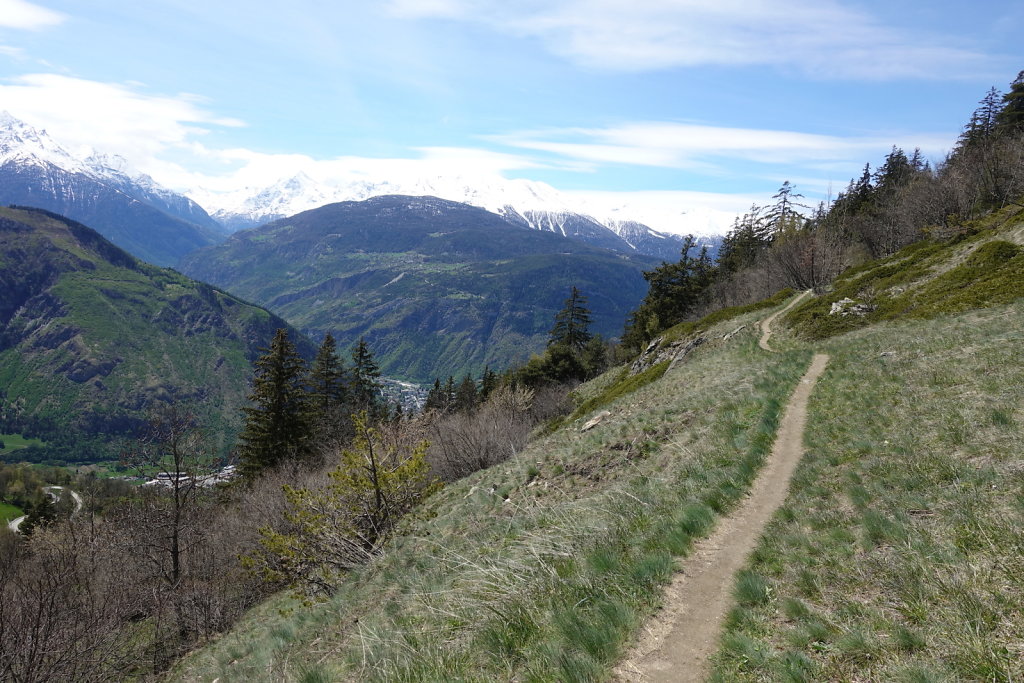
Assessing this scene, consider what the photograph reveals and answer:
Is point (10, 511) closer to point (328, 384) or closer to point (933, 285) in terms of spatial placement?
point (328, 384)

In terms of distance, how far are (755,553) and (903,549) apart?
5.79 ft

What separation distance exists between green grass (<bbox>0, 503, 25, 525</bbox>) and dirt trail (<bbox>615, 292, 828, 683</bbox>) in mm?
128283

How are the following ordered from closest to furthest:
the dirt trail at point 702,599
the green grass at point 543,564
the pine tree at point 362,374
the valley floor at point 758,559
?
the valley floor at point 758,559, the dirt trail at point 702,599, the green grass at point 543,564, the pine tree at point 362,374

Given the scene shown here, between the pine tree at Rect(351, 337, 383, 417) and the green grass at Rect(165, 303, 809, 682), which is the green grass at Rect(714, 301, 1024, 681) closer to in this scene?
the green grass at Rect(165, 303, 809, 682)

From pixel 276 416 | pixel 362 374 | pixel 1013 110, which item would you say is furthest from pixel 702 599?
pixel 1013 110

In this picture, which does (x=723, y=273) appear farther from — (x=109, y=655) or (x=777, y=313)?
(x=109, y=655)

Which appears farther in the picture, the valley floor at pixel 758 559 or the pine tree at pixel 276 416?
the pine tree at pixel 276 416

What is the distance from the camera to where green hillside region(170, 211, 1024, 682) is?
480 centimetres

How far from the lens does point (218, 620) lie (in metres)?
19.2

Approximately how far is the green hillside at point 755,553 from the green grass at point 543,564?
0.04 metres

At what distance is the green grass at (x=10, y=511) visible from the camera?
90.5 metres

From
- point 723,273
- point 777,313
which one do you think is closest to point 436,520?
point 777,313

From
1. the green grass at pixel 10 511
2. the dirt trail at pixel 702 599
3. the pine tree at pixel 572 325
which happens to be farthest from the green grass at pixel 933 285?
the green grass at pixel 10 511

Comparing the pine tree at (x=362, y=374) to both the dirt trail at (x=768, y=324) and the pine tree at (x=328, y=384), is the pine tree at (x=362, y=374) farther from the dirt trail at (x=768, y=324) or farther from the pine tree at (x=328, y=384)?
the dirt trail at (x=768, y=324)
